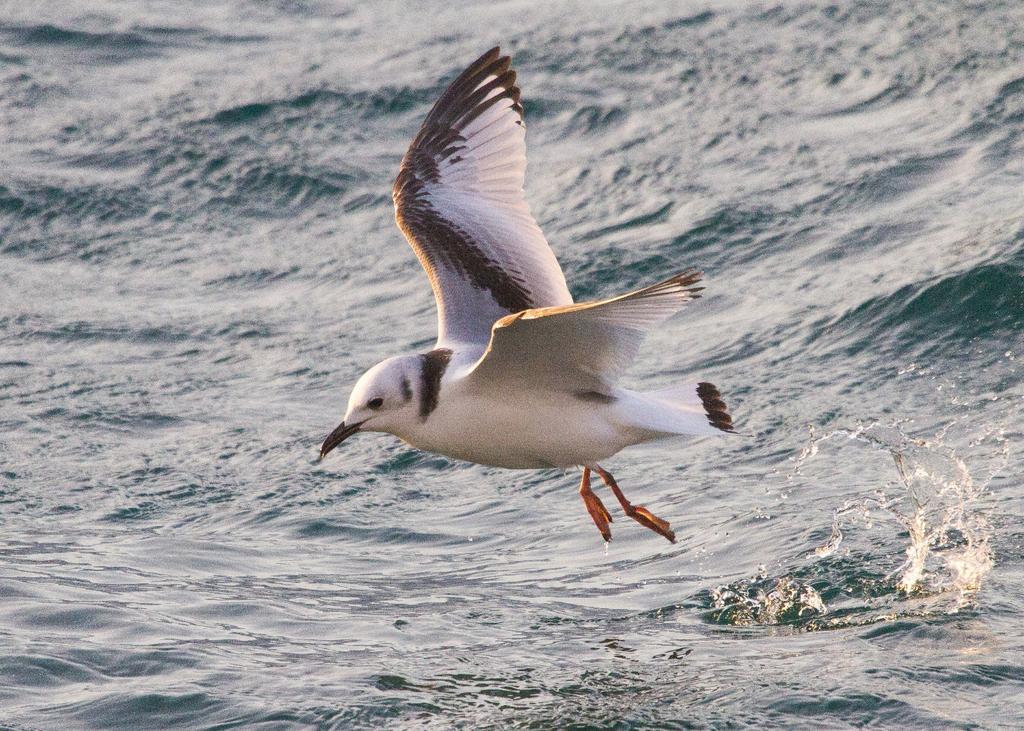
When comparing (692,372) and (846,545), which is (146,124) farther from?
(846,545)

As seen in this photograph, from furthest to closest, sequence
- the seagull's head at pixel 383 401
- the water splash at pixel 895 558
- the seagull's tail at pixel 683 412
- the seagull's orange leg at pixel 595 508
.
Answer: the seagull's orange leg at pixel 595 508, the water splash at pixel 895 558, the seagull's tail at pixel 683 412, the seagull's head at pixel 383 401

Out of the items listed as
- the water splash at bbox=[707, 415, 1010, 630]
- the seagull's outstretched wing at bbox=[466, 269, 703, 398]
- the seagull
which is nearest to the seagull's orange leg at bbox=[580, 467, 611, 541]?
the seagull

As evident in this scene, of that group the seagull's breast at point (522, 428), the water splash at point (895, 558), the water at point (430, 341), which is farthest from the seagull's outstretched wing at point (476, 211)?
the water splash at point (895, 558)

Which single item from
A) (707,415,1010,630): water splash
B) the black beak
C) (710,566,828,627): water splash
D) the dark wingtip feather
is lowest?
(710,566,828,627): water splash

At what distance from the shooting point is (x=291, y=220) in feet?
45.9

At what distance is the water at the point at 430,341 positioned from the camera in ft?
22.2

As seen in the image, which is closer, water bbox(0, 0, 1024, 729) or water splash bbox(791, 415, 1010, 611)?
water bbox(0, 0, 1024, 729)

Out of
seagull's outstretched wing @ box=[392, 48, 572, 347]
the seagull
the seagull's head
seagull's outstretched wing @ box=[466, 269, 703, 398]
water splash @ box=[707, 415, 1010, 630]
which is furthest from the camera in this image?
seagull's outstretched wing @ box=[392, 48, 572, 347]

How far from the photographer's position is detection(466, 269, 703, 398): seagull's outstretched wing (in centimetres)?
592

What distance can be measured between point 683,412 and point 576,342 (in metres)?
0.67

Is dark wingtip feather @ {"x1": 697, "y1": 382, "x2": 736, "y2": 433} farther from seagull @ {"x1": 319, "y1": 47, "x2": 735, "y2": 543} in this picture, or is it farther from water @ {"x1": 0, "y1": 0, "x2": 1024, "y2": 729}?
water @ {"x1": 0, "y1": 0, "x2": 1024, "y2": 729}

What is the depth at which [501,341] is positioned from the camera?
6.30 metres

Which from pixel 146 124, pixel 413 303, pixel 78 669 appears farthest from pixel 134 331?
pixel 78 669

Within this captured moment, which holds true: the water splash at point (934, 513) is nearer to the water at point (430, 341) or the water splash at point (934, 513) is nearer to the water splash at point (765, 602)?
the water at point (430, 341)
